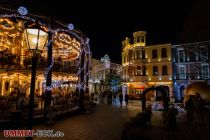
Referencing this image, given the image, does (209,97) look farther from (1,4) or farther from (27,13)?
(1,4)

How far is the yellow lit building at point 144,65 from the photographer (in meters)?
39.5

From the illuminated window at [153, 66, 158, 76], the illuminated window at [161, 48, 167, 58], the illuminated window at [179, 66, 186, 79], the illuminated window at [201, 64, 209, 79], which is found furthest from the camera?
the illuminated window at [153, 66, 158, 76]

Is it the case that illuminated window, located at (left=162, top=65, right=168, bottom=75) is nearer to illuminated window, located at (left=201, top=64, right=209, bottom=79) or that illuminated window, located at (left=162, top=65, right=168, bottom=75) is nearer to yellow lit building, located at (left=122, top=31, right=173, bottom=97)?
yellow lit building, located at (left=122, top=31, right=173, bottom=97)

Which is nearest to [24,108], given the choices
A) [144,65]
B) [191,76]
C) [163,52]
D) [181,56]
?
[144,65]

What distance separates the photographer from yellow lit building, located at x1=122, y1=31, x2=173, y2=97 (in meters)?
39.5

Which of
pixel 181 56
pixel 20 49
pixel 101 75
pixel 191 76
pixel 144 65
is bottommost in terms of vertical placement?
pixel 191 76

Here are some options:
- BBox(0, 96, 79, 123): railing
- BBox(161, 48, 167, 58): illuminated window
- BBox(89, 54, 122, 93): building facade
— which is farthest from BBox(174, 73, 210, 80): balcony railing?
BBox(89, 54, 122, 93): building facade

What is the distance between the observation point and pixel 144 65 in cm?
4122

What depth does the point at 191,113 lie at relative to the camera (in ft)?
45.8

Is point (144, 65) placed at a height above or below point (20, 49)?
above

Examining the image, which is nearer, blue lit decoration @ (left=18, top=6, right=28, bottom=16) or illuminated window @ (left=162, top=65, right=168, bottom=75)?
blue lit decoration @ (left=18, top=6, right=28, bottom=16)

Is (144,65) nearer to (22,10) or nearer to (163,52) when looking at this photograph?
(163,52)

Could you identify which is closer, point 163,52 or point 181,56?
point 181,56

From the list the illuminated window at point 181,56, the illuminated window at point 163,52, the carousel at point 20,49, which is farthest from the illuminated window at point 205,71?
the carousel at point 20,49
